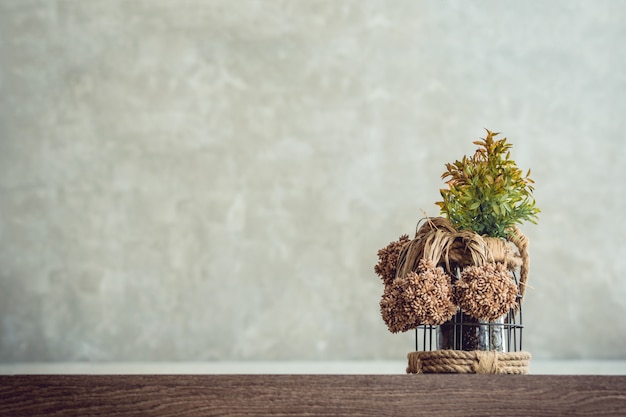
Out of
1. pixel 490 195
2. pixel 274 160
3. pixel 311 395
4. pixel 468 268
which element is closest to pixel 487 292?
pixel 468 268

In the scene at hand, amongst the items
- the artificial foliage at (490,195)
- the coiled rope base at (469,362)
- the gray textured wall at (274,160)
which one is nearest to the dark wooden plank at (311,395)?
the coiled rope base at (469,362)

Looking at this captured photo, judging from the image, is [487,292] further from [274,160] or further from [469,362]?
[274,160]

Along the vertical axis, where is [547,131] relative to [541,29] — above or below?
below

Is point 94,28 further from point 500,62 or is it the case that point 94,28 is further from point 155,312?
point 500,62

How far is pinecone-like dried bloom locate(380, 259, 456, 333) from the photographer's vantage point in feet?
3.53

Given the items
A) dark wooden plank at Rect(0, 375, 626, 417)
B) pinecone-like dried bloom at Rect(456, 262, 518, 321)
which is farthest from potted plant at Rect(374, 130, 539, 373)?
dark wooden plank at Rect(0, 375, 626, 417)

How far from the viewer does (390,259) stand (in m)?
1.24

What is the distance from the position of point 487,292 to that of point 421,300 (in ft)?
0.30

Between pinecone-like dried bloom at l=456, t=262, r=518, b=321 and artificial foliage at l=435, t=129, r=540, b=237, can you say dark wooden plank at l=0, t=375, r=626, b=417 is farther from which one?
artificial foliage at l=435, t=129, r=540, b=237

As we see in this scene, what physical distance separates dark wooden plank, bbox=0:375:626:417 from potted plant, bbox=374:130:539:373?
0.15 m

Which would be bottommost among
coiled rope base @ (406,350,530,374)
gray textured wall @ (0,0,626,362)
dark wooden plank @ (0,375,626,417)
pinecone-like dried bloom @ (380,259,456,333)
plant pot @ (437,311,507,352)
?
dark wooden plank @ (0,375,626,417)

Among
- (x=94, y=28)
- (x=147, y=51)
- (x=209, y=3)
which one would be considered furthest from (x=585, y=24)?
(x=94, y=28)

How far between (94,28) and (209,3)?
46 cm

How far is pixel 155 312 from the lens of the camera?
2.84 metres
